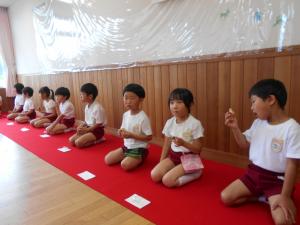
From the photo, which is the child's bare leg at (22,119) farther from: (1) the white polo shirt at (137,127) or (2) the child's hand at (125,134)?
(2) the child's hand at (125,134)

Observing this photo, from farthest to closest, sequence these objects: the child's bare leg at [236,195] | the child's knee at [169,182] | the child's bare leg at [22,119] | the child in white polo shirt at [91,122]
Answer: the child's bare leg at [22,119] < the child in white polo shirt at [91,122] < the child's knee at [169,182] < the child's bare leg at [236,195]

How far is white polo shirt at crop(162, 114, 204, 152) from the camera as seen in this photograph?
1.88 m

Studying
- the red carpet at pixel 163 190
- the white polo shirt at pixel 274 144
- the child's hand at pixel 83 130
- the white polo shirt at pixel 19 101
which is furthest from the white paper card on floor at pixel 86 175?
the white polo shirt at pixel 19 101

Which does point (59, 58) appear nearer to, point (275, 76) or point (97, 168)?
point (97, 168)

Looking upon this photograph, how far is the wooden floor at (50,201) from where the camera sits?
1.45 m

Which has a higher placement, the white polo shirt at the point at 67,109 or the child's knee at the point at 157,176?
the white polo shirt at the point at 67,109

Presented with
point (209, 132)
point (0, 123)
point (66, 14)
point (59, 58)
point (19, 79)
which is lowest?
point (0, 123)

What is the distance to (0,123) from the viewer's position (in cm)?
454

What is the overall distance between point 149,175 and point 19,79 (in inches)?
211

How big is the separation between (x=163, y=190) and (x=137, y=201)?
230mm

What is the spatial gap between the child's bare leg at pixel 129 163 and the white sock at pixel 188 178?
1.65 feet

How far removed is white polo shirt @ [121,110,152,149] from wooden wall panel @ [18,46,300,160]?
18.9 inches

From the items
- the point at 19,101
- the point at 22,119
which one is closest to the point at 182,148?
the point at 22,119

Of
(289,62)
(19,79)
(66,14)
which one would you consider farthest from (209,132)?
(19,79)
